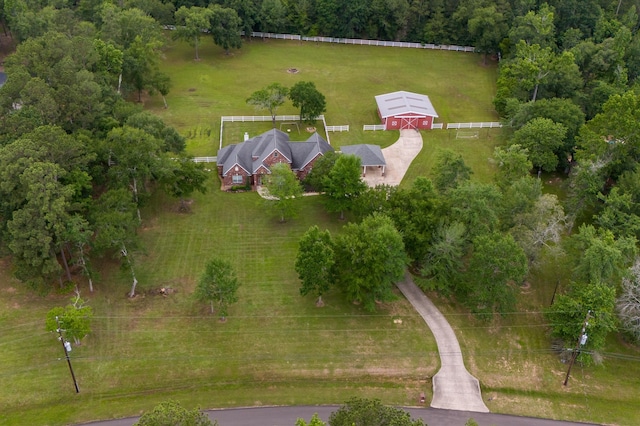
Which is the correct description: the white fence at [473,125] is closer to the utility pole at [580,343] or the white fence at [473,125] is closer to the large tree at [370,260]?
the large tree at [370,260]

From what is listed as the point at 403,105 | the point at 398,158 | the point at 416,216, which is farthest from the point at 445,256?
the point at 403,105

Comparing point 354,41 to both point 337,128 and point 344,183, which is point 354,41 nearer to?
point 337,128

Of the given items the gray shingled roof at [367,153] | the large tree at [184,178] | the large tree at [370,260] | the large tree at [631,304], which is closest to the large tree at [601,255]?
the large tree at [631,304]

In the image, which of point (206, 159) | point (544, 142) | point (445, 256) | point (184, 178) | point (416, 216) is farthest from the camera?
point (206, 159)

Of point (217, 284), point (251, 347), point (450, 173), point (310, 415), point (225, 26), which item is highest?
point (225, 26)

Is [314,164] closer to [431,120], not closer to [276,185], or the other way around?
[276,185]

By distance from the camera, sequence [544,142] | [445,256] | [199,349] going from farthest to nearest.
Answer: [544,142], [445,256], [199,349]

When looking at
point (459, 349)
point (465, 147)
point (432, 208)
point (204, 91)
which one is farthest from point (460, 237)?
point (204, 91)
